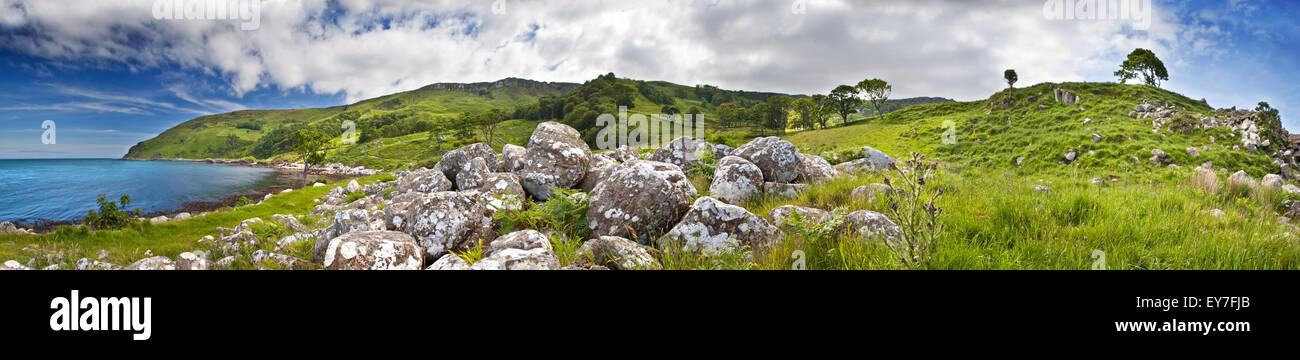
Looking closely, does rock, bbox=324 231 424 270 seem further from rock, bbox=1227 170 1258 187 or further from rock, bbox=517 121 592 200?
rock, bbox=1227 170 1258 187

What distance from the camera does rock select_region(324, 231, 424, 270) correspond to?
13.0 feet

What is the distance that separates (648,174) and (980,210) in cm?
388

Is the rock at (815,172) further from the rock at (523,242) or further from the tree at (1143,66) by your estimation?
the tree at (1143,66)

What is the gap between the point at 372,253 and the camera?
4.07 metres

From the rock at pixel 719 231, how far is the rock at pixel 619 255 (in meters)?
0.38

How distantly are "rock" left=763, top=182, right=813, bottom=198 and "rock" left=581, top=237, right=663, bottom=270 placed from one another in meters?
3.37

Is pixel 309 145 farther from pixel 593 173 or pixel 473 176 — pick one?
pixel 593 173

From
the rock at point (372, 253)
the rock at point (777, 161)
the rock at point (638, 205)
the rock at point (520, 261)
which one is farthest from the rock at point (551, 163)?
the rock at point (520, 261)

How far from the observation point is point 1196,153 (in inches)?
715

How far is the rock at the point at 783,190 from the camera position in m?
6.66

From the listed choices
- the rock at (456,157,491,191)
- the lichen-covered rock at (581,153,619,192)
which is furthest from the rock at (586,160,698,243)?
the rock at (456,157,491,191)
